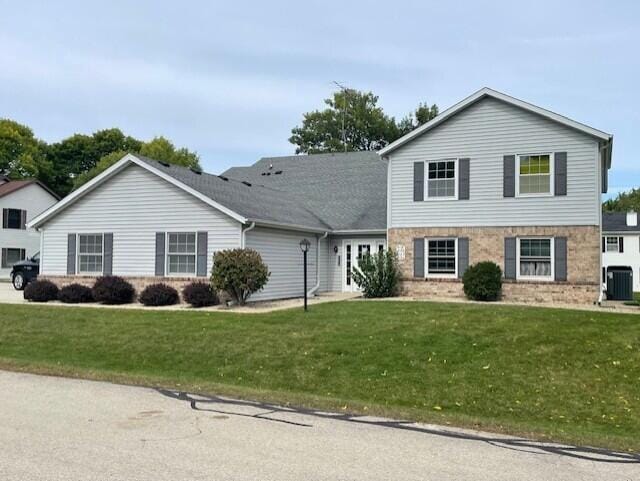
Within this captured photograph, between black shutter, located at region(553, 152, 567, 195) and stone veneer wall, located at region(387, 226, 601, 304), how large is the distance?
1.15 m

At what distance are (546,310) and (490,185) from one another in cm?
592

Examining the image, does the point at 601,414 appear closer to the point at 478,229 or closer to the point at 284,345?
the point at 284,345

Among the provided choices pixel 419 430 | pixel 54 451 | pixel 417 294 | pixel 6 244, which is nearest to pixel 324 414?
pixel 419 430

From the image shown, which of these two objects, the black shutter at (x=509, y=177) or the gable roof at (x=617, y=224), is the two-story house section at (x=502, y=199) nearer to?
the black shutter at (x=509, y=177)

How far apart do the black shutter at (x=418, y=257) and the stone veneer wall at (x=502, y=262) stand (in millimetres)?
145

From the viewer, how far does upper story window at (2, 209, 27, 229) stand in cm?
4534

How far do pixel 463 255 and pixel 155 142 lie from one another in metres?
40.0

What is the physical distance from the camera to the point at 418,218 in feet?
70.0

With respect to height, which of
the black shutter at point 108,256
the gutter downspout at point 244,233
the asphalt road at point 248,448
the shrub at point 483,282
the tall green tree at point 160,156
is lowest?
the asphalt road at point 248,448

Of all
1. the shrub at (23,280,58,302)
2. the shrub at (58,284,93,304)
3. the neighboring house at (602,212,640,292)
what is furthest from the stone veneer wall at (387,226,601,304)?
the neighboring house at (602,212,640,292)

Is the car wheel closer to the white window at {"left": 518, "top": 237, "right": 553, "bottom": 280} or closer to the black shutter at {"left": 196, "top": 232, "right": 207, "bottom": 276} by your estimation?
the black shutter at {"left": 196, "top": 232, "right": 207, "bottom": 276}

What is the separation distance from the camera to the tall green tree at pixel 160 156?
50.1 metres

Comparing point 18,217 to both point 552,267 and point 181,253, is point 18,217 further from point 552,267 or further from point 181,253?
point 552,267

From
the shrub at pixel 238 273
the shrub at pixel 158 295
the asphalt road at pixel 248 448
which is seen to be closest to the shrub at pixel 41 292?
the shrub at pixel 158 295
